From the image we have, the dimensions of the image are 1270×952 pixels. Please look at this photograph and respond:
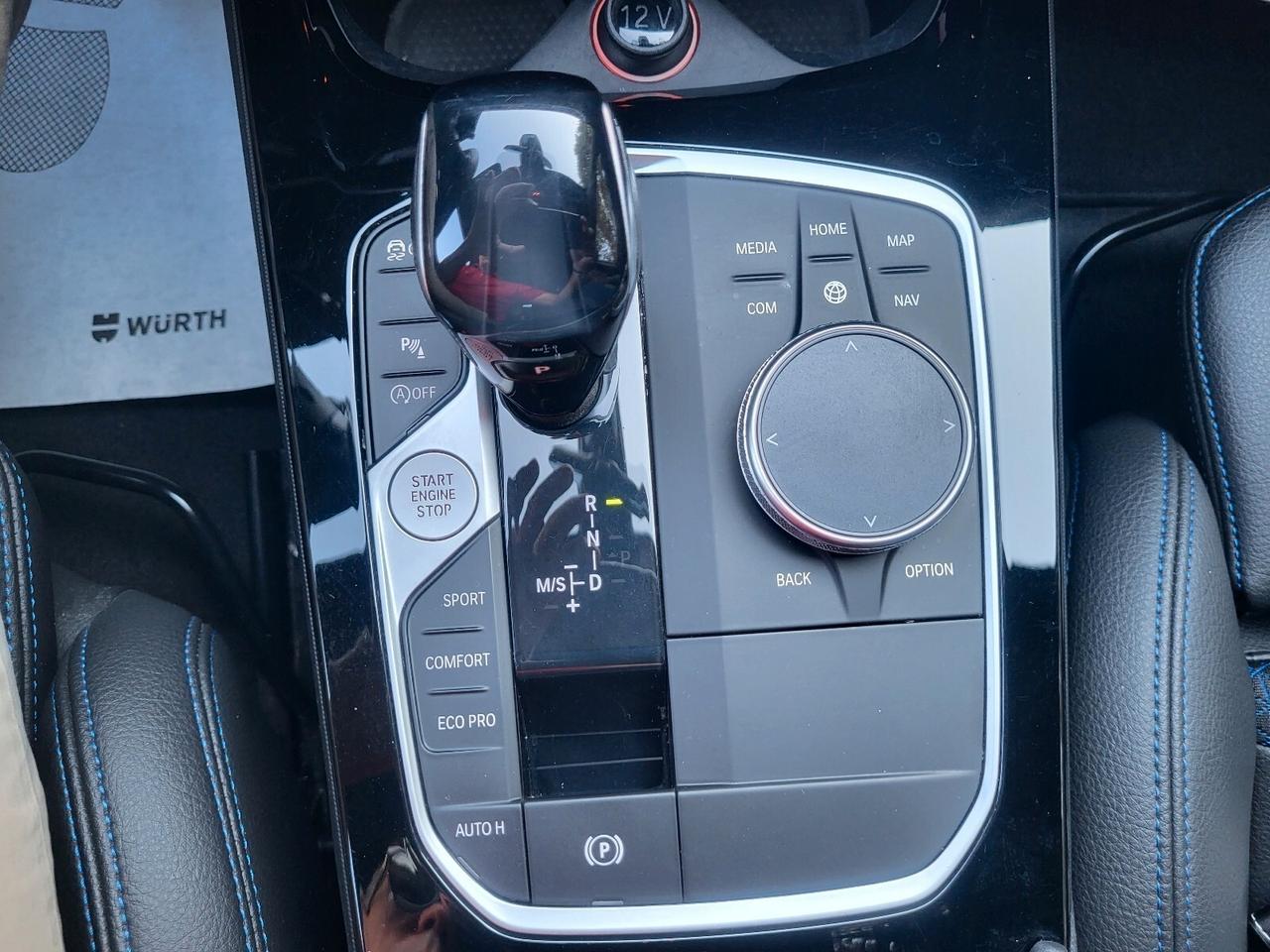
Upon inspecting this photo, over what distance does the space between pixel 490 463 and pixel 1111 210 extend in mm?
862

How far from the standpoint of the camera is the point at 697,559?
587 mm

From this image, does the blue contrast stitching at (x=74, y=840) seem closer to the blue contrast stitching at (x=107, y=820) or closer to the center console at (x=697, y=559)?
the blue contrast stitching at (x=107, y=820)

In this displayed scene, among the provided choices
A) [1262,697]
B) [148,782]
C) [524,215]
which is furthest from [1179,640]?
[148,782]

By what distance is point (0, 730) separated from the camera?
19.7 inches

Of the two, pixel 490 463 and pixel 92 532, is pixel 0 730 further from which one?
pixel 92 532

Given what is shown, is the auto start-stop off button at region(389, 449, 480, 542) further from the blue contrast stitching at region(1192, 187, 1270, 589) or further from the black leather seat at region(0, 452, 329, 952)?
the blue contrast stitching at region(1192, 187, 1270, 589)

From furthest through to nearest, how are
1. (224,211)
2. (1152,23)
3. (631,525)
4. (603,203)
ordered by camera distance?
1. (1152,23)
2. (224,211)
3. (631,525)
4. (603,203)

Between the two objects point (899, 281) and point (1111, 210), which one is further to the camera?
point (1111, 210)

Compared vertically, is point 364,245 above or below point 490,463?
above

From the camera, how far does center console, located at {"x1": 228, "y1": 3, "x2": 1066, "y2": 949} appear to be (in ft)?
1.90

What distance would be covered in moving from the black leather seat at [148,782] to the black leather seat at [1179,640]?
0.47 m

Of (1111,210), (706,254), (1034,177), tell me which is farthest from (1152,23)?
(706,254)

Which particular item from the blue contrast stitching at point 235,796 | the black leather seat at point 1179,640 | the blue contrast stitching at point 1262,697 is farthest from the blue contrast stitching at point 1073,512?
the blue contrast stitching at point 235,796

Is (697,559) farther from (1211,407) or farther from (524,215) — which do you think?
(1211,407)
